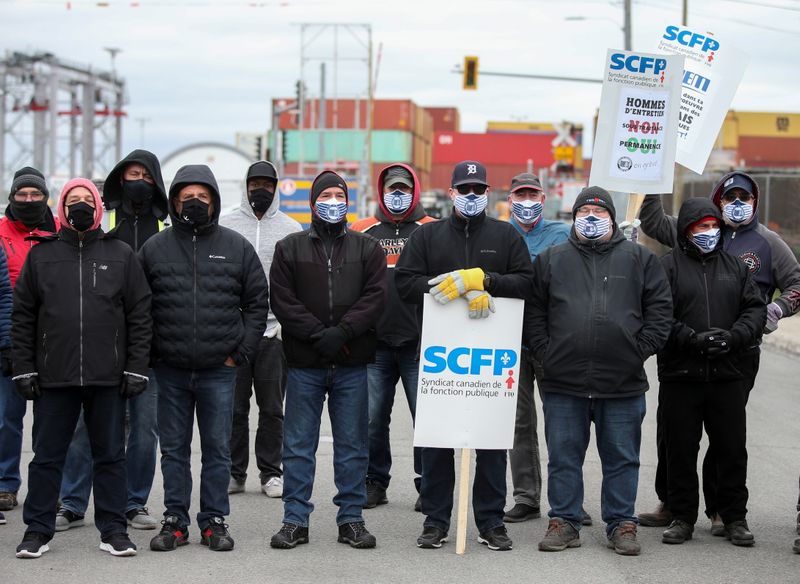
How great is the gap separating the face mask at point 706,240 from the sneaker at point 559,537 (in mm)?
1825

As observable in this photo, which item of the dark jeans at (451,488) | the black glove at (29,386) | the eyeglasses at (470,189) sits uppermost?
the eyeglasses at (470,189)

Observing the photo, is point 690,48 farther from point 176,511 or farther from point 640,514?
point 176,511

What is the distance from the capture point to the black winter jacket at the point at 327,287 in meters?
6.97

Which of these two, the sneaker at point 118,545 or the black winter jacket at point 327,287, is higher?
the black winter jacket at point 327,287

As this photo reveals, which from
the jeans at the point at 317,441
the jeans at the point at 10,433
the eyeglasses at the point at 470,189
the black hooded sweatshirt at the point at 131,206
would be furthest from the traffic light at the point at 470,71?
the jeans at the point at 317,441

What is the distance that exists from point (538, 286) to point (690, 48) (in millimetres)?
2505

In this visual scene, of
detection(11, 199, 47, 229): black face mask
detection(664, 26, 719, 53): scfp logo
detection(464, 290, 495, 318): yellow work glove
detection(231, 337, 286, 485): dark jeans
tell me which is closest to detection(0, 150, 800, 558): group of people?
detection(464, 290, 495, 318): yellow work glove

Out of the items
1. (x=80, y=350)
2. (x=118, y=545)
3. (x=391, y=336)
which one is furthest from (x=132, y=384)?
(x=391, y=336)

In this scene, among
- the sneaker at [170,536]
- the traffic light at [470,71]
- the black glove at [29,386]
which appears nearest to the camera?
the black glove at [29,386]

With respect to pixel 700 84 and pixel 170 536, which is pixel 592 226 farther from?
pixel 170 536

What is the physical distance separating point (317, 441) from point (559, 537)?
60.1 inches

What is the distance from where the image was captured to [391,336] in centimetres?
778

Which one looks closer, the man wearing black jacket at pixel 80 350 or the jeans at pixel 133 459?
the man wearing black jacket at pixel 80 350

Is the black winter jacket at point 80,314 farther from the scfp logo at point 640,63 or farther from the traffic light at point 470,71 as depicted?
the traffic light at point 470,71
